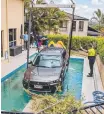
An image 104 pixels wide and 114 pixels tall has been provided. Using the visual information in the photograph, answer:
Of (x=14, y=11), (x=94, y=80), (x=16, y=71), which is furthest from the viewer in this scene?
(x=14, y=11)

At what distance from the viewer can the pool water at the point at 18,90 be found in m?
9.23

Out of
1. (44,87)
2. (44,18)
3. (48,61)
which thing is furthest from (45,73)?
(44,18)

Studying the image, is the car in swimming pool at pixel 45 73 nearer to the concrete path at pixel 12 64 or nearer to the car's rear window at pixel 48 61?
the car's rear window at pixel 48 61

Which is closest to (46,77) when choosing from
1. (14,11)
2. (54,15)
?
(14,11)

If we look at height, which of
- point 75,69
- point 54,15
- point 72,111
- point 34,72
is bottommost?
point 75,69

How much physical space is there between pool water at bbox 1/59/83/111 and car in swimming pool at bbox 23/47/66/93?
646 mm

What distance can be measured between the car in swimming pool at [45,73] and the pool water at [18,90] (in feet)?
2.12

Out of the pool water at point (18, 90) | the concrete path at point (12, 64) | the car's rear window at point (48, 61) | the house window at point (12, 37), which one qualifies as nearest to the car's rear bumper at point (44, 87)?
the pool water at point (18, 90)

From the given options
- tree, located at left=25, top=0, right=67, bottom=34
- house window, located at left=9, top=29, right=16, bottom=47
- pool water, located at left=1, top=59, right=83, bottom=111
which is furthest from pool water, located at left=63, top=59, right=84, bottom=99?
tree, located at left=25, top=0, right=67, bottom=34

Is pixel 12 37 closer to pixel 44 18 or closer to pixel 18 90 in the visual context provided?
pixel 44 18

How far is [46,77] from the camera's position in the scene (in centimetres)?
1025

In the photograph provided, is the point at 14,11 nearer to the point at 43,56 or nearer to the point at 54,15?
the point at 43,56

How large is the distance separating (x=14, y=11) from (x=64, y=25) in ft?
69.1

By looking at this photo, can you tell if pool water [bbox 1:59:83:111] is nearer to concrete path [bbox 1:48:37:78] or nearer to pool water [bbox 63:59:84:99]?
pool water [bbox 63:59:84:99]
